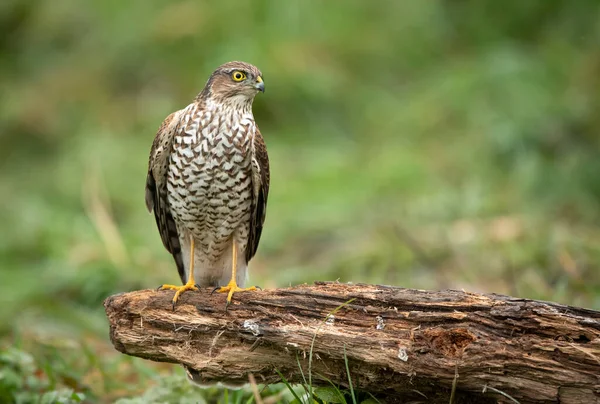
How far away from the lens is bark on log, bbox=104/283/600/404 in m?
3.12

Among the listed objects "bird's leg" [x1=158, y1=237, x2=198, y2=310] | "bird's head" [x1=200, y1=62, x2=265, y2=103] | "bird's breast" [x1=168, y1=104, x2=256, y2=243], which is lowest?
"bird's leg" [x1=158, y1=237, x2=198, y2=310]

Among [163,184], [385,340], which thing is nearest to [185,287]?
[163,184]

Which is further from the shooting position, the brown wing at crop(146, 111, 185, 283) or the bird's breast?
the brown wing at crop(146, 111, 185, 283)

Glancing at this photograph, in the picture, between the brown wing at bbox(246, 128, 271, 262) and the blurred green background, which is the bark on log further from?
the brown wing at bbox(246, 128, 271, 262)

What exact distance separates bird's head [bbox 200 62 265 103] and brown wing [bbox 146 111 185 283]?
274 mm

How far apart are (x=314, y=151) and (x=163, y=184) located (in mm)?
5348

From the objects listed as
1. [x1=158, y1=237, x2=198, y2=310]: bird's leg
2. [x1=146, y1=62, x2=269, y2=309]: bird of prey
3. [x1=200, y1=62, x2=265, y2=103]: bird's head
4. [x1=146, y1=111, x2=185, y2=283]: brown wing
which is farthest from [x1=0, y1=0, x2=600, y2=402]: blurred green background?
[x1=200, y1=62, x2=265, y2=103]: bird's head

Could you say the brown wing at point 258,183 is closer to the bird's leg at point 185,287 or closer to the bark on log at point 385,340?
the bird's leg at point 185,287

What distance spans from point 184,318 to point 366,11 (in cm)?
889

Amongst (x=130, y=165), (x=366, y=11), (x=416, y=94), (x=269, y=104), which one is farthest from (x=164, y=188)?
(x=366, y=11)

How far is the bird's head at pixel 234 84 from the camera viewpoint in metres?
4.61

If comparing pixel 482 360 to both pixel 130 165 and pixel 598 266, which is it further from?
pixel 130 165

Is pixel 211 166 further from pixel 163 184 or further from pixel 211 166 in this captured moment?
pixel 163 184

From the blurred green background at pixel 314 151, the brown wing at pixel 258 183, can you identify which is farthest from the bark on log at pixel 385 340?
the brown wing at pixel 258 183
